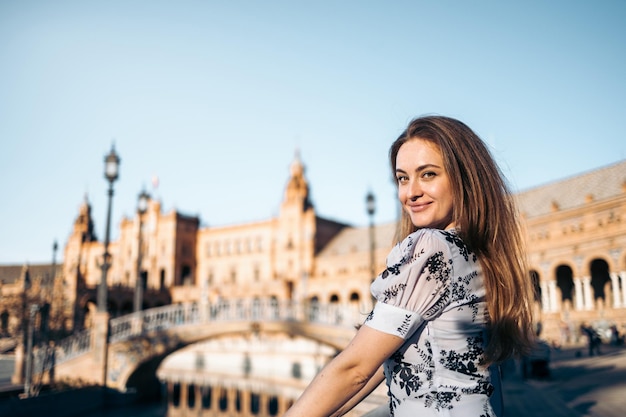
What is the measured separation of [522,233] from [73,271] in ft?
169

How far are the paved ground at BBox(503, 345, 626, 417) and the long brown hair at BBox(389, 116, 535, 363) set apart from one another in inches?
290

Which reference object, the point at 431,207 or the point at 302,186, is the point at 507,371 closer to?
the point at 431,207

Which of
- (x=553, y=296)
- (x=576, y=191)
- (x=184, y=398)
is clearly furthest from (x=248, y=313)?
(x=576, y=191)

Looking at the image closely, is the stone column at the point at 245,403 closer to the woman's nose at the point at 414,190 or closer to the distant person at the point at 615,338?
the distant person at the point at 615,338

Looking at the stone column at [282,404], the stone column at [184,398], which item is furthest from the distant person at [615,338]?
the stone column at [184,398]

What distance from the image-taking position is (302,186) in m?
62.6

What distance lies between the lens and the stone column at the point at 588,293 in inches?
1168

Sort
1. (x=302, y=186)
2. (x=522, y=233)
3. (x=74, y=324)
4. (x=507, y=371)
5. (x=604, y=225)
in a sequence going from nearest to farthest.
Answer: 1. (x=522, y=233)
2. (x=507, y=371)
3. (x=604, y=225)
4. (x=74, y=324)
5. (x=302, y=186)

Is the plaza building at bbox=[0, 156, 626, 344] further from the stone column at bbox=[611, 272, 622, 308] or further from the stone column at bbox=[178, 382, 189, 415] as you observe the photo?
the stone column at bbox=[178, 382, 189, 415]

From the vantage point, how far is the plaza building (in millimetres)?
29203

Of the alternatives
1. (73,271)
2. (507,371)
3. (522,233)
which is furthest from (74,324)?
(522,233)

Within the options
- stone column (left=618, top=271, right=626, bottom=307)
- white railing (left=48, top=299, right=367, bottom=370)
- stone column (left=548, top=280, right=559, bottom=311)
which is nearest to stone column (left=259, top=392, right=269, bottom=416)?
white railing (left=48, top=299, right=367, bottom=370)

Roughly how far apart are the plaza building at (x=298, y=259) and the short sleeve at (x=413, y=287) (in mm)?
20752

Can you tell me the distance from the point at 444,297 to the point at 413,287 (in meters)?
0.11
